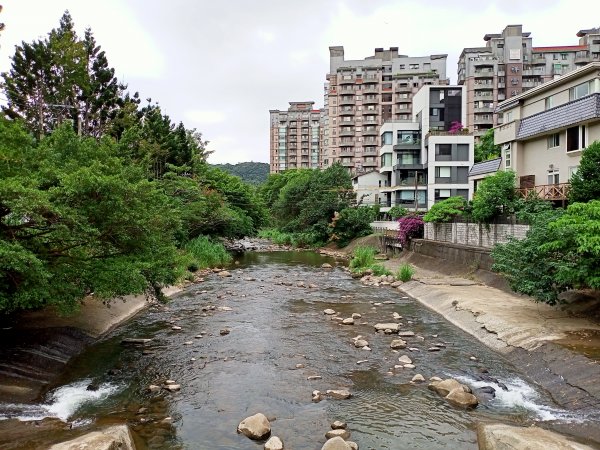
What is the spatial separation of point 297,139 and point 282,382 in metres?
123

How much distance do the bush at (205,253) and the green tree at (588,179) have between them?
23256 mm

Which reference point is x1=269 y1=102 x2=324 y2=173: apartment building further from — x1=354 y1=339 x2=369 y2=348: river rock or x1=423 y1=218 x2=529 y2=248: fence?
x1=354 y1=339 x2=369 y2=348: river rock

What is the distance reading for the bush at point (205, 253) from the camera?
33.9 metres

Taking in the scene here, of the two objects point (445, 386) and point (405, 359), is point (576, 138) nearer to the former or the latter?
point (405, 359)

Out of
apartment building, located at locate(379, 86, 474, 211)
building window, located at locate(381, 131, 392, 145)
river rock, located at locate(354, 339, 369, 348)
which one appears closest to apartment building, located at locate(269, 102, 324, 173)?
building window, located at locate(381, 131, 392, 145)

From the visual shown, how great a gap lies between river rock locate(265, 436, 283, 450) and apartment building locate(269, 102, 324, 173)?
121 m

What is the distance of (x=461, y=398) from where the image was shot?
999 centimetres

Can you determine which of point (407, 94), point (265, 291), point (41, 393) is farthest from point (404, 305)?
point (407, 94)

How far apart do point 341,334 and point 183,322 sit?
20.8 feet

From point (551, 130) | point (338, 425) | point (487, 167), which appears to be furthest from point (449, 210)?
point (338, 425)

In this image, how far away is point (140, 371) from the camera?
1217cm

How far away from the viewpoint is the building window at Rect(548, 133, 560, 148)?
89.3ft

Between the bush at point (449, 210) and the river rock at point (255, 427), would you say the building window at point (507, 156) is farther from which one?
the river rock at point (255, 427)

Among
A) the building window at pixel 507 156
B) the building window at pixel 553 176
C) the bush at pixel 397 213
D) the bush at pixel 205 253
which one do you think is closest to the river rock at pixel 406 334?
the building window at pixel 553 176
